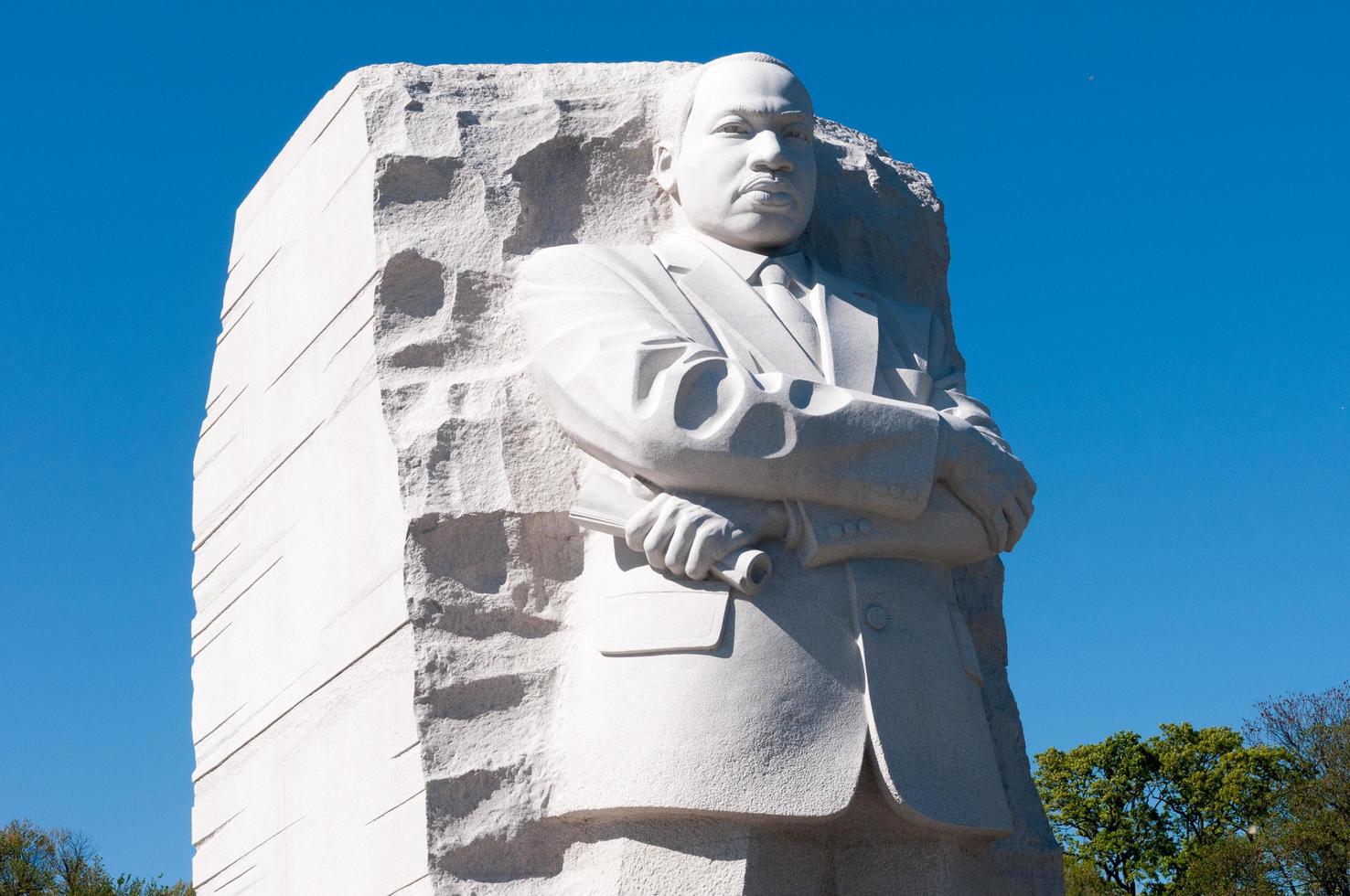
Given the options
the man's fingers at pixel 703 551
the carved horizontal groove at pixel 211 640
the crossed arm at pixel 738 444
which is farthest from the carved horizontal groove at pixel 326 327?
the man's fingers at pixel 703 551

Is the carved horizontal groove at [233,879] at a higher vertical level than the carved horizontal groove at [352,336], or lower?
lower

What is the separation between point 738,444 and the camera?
4465mm

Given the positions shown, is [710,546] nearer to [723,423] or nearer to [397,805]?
[723,423]

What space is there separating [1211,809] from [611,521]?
79.7ft

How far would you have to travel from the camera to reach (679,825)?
4320mm

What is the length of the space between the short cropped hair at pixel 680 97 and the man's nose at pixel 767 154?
27 centimetres

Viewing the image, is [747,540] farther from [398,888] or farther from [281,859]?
[281,859]

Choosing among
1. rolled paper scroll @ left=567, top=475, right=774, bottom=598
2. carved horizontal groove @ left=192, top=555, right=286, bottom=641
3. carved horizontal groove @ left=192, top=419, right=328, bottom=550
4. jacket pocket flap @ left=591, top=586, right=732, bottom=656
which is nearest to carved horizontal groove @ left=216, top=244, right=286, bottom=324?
carved horizontal groove @ left=192, top=419, right=328, bottom=550

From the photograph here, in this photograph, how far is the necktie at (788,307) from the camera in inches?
197

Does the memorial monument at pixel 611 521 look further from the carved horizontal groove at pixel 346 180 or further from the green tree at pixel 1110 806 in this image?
the green tree at pixel 1110 806

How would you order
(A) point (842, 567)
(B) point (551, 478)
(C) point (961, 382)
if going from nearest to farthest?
(A) point (842, 567), (B) point (551, 478), (C) point (961, 382)

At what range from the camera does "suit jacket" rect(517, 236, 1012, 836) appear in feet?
14.2

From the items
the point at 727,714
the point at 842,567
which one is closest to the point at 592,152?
the point at 842,567

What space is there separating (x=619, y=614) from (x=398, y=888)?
39.1 inches
